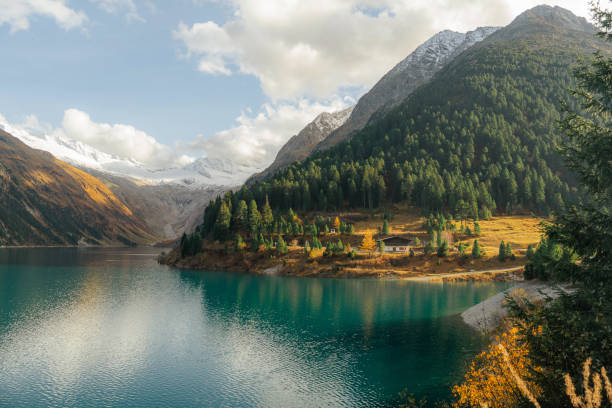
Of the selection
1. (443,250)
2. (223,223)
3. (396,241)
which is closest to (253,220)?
(223,223)

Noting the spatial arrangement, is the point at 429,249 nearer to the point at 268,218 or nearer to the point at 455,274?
the point at 455,274

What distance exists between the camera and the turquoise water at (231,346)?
129ft

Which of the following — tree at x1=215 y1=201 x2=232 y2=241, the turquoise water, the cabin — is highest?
tree at x1=215 y1=201 x2=232 y2=241

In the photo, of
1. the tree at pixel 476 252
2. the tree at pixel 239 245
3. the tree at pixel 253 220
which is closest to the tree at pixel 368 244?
the tree at pixel 476 252

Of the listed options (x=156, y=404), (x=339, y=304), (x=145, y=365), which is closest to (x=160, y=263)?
(x=339, y=304)

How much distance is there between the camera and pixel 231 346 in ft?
182

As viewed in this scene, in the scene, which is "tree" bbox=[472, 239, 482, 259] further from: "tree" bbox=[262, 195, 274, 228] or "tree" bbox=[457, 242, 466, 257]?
"tree" bbox=[262, 195, 274, 228]

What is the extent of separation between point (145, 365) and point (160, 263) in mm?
149053

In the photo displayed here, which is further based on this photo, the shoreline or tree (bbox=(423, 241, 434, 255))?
tree (bbox=(423, 241, 434, 255))

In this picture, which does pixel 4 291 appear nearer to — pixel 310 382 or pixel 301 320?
pixel 301 320

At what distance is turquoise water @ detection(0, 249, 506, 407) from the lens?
39344 mm

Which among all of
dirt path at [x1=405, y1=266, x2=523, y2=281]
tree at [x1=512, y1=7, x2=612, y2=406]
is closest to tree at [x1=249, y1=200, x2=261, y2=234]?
dirt path at [x1=405, y1=266, x2=523, y2=281]

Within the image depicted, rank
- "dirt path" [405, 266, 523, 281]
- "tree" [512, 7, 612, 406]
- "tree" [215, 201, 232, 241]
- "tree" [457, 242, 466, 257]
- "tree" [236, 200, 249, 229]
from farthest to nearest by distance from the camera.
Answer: "tree" [215, 201, 232, 241] → "tree" [236, 200, 249, 229] → "tree" [457, 242, 466, 257] → "dirt path" [405, 266, 523, 281] → "tree" [512, 7, 612, 406]

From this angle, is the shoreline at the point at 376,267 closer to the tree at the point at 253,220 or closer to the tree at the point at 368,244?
the tree at the point at 368,244
